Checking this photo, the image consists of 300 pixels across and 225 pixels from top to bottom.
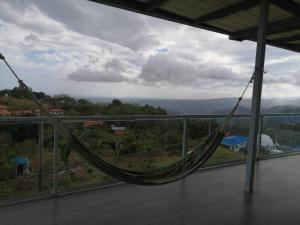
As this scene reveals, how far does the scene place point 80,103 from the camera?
3725 mm

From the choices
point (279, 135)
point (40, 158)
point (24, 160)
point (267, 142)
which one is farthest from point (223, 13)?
point (279, 135)

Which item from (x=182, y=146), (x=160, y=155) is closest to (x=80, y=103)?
(x=160, y=155)

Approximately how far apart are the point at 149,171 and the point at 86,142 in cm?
95

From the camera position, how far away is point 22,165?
9.23 feet

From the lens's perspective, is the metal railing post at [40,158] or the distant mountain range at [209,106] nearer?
the metal railing post at [40,158]

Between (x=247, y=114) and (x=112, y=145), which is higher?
(x=247, y=114)

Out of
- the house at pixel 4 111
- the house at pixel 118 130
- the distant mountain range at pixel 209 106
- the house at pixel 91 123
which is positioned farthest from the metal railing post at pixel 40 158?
the distant mountain range at pixel 209 106

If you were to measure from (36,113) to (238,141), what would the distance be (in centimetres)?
343

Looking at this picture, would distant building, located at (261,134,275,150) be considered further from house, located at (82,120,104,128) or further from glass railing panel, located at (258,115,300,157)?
house, located at (82,120,104,128)

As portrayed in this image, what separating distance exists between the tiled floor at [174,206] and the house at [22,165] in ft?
1.07

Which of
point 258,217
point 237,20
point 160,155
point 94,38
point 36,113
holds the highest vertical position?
point 94,38

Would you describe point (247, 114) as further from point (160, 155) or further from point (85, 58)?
point (85, 58)

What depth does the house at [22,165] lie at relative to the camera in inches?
110

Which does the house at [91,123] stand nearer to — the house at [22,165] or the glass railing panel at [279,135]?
the house at [22,165]
